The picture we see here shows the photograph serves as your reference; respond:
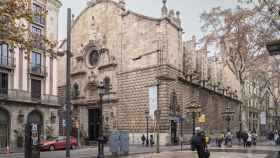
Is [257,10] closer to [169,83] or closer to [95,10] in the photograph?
[169,83]

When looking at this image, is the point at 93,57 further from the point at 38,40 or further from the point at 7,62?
the point at 38,40

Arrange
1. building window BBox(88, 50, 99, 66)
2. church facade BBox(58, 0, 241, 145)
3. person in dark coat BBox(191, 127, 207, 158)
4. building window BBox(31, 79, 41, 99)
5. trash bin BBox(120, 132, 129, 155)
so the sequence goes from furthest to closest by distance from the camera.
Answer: building window BBox(88, 50, 99, 66) → church facade BBox(58, 0, 241, 145) → building window BBox(31, 79, 41, 99) → trash bin BBox(120, 132, 129, 155) → person in dark coat BBox(191, 127, 207, 158)

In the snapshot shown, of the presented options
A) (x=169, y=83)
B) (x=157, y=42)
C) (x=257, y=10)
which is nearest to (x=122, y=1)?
(x=157, y=42)

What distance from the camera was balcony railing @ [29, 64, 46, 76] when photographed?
4172 cm

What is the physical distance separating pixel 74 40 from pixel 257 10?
121 feet

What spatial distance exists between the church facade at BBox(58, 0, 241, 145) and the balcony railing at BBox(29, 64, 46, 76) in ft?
34.1

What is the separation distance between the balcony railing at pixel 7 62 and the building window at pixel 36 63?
9.79ft

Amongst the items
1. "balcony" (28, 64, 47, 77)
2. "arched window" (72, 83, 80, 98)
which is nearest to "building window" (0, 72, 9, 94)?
"balcony" (28, 64, 47, 77)

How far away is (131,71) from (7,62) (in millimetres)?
15757

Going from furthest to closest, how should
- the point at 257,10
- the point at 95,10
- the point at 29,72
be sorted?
the point at 95,10 → the point at 29,72 → the point at 257,10

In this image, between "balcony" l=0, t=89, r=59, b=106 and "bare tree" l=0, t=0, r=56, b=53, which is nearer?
"bare tree" l=0, t=0, r=56, b=53

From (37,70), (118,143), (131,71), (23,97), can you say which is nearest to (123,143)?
(118,143)

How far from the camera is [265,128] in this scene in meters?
95.0

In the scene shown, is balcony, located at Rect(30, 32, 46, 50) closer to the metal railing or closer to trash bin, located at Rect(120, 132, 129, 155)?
trash bin, located at Rect(120, 132, 129, 155)
